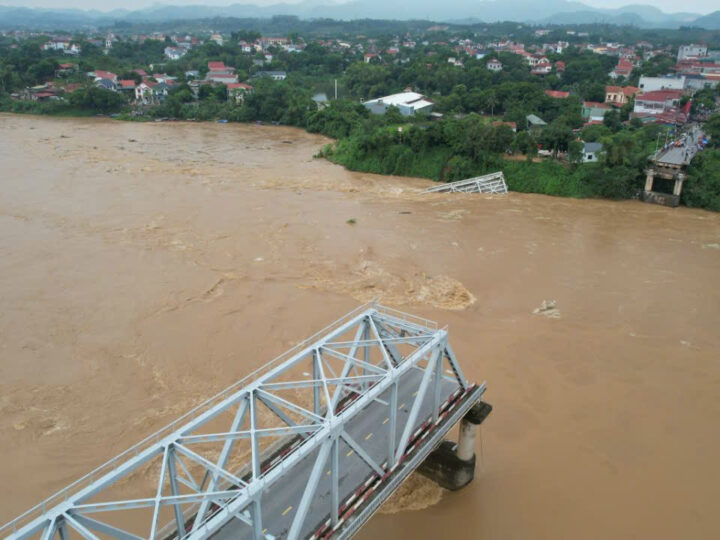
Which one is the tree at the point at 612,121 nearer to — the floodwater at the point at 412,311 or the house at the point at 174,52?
the floodwater at the point at 412,311

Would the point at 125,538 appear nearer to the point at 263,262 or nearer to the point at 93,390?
the point at 93,390

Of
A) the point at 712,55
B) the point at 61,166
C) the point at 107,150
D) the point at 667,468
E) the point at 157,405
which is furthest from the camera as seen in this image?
the point at 712,55

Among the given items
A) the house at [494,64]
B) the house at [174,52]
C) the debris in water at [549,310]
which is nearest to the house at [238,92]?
the house at [494,64]

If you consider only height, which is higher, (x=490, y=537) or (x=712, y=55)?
(x=712, y=55)

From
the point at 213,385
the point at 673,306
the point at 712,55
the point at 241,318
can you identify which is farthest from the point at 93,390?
the point at 712,55

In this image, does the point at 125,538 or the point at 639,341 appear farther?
the point at 639,341

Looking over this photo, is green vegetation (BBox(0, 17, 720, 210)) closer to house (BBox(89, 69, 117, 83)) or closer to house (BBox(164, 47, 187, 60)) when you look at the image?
house (BBox(89, 69, 117, 83))

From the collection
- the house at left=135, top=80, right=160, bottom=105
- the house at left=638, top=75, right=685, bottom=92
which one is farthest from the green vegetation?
the house at left=638, top=75, right=685, bottom=92
